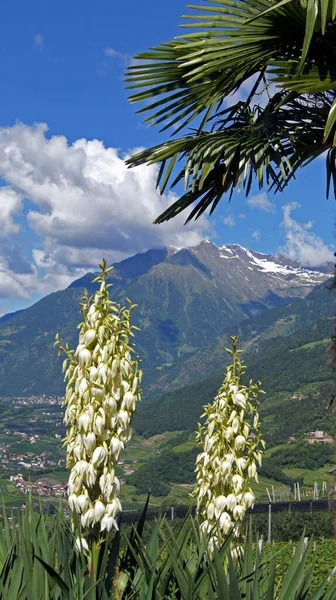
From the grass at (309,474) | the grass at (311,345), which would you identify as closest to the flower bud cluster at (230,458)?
the grass at (309,474)

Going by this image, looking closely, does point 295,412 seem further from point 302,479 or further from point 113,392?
point 113,392

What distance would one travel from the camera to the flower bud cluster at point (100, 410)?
311cm

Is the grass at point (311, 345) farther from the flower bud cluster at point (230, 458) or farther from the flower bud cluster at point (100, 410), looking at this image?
the flower bud cluster at point (100, 410)

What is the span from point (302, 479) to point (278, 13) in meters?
95.5

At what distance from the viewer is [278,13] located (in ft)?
11.5

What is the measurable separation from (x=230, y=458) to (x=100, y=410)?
1.62 meters

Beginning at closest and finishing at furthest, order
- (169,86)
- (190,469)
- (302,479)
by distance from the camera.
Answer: (169,86) → (302,479) → (190,469)

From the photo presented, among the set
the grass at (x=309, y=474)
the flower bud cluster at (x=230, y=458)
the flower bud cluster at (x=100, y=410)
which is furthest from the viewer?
the grass at (x=309, y=474)

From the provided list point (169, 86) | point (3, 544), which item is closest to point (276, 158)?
point (169, 86)

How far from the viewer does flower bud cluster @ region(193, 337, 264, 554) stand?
14.7 feet

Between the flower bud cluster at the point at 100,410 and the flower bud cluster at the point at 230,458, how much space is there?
56.0 inches

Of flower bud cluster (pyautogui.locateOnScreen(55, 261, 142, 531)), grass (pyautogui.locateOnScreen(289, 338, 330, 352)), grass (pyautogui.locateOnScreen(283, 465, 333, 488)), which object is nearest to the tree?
flower bud cluster (pyautogui.locateOnScreen(55, 261, 142, 531))

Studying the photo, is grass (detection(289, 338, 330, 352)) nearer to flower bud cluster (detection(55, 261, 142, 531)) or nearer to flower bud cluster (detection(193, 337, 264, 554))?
flower bud cluster (detection(193, 337, 264, 554))

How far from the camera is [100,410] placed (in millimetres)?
3123
